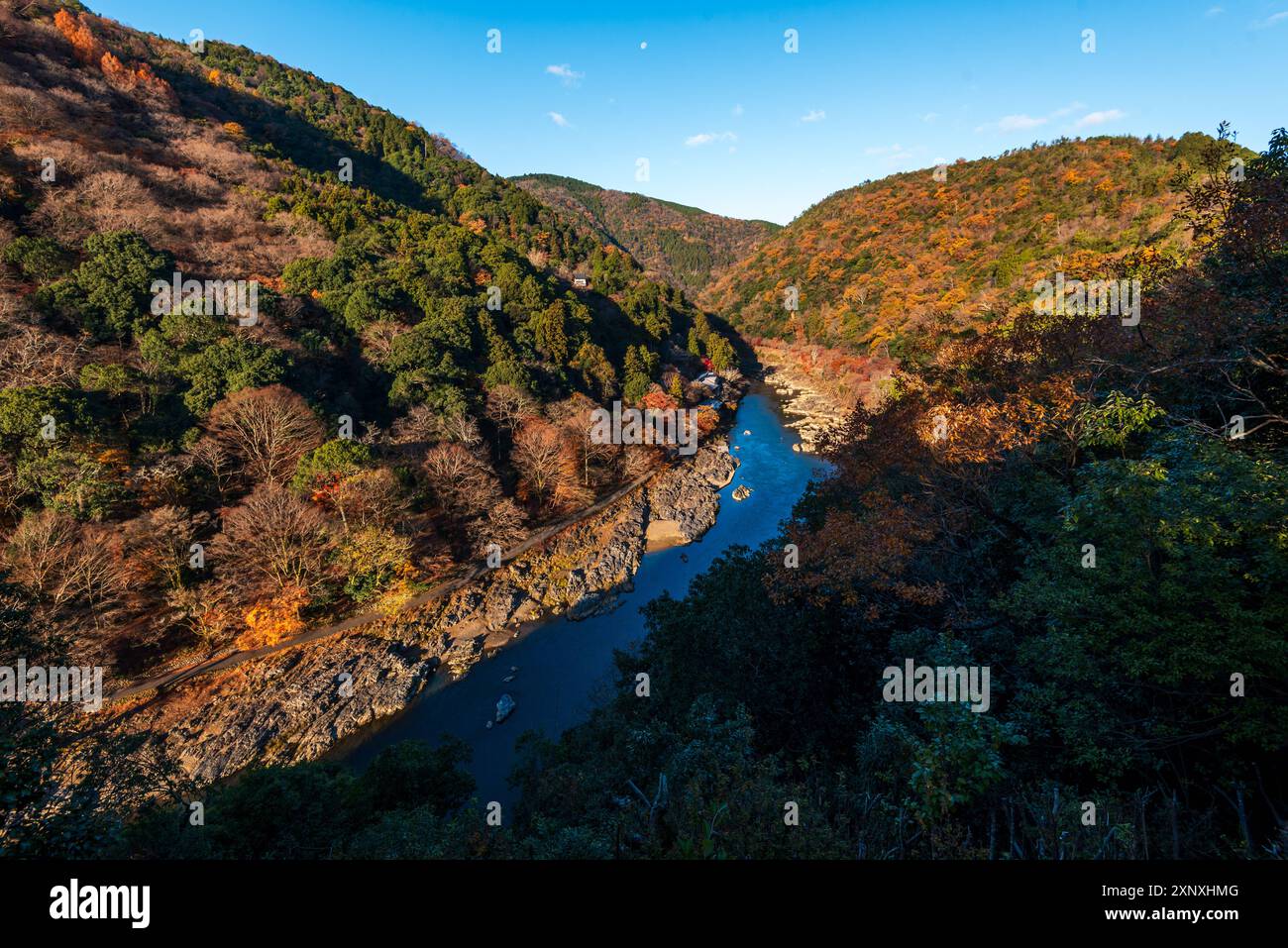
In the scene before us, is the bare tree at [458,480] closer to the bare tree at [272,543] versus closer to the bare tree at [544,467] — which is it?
the bare tree at [544,467]

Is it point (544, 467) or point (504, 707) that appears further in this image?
point (544, 467)

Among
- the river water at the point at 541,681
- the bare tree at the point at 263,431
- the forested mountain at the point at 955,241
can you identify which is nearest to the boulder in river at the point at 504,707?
the river water at the point at 541,681

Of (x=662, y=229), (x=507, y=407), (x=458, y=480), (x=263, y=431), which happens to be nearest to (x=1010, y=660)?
(x=458, y=480)

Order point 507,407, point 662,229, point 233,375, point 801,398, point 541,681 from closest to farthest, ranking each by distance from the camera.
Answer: point 541,681 < point 233,375 < point 507,407 < point 801,398 < point 662,229

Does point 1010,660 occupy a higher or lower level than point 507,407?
lower

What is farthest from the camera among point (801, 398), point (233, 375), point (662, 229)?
point (662, 229)

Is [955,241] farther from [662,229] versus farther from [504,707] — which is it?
[662,229]

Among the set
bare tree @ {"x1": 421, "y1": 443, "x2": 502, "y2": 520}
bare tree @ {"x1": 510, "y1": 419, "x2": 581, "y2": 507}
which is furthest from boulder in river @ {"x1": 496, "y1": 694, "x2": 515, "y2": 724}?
bare tree @ {"x1": 510, "y1": 419, "x2": 581, "y2": 507}

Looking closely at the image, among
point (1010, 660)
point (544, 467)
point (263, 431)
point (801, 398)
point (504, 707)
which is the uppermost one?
point (801, 398)
